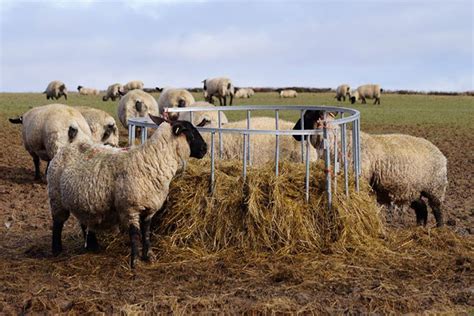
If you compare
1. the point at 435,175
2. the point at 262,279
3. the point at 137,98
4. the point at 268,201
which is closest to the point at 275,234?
the point at 268,201

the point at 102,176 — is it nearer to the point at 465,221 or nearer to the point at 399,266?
the point at 399,266

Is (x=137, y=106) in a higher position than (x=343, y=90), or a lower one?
lower

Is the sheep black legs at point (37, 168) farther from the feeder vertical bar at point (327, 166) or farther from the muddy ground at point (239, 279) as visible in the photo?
the feeder vertical bar at point (327, 166)

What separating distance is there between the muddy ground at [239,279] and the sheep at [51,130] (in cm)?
399

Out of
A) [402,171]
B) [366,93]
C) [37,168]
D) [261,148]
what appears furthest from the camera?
[366,93]

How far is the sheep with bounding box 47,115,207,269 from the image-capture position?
7.89m

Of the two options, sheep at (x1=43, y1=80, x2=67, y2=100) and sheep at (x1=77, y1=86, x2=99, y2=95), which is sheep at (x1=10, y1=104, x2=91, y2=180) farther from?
sheep at (x1=77, y1=86, x2=99, y2=95)

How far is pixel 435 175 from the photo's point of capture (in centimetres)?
1061

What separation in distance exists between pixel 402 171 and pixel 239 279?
391 cm

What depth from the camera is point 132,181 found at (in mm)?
7855

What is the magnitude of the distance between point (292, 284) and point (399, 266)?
1536mm

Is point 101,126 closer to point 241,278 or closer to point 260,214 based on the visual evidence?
point 260,214

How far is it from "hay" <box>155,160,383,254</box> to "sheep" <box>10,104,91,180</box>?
5665 millimetres

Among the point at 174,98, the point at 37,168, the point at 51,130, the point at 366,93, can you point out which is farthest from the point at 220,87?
the point at 51,130
